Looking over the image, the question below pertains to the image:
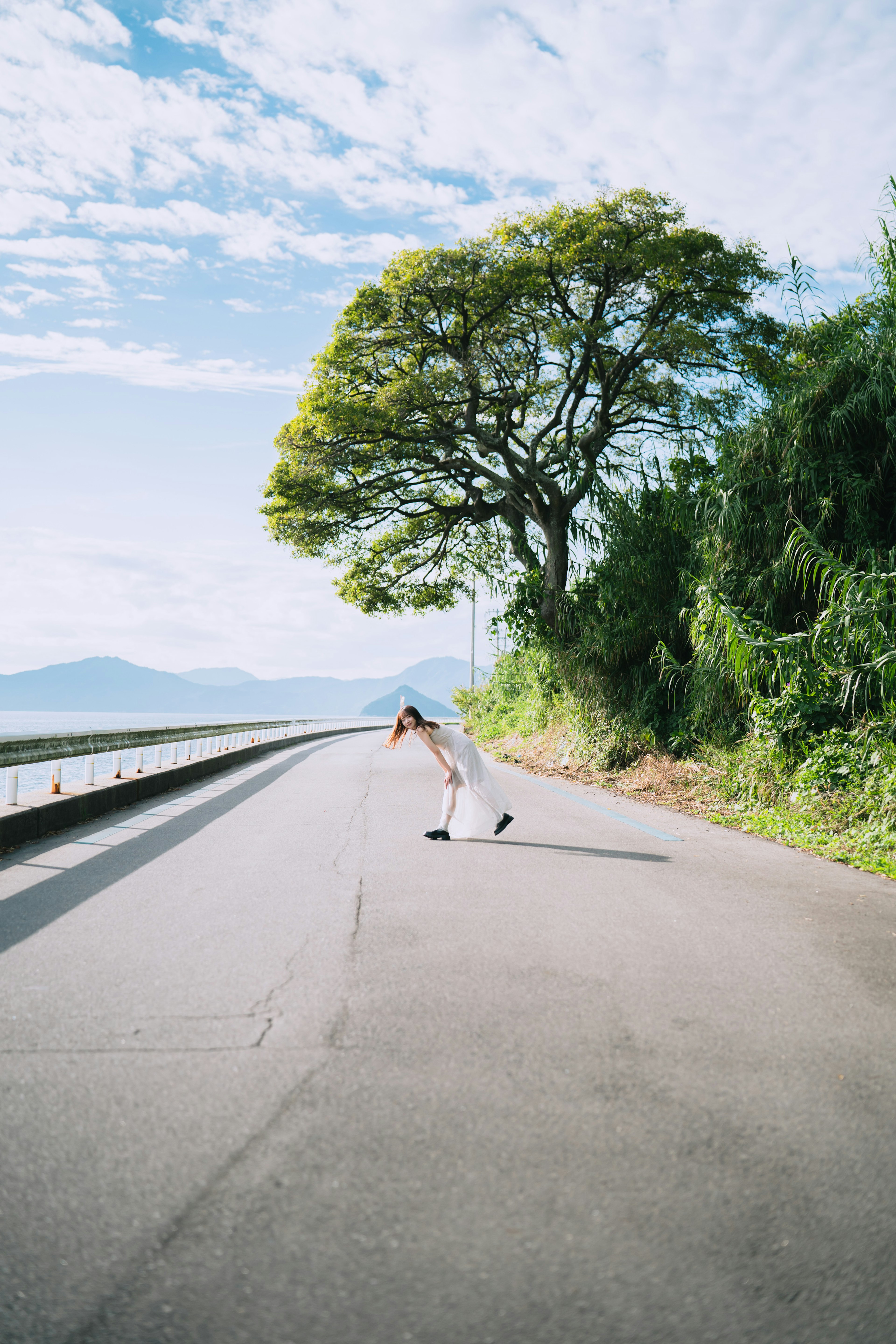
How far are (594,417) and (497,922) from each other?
18915 mm

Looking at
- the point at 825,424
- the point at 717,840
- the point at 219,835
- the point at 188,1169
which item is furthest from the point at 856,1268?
the point at 825,424

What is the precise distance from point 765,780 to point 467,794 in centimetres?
416

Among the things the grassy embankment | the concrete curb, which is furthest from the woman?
the concrete curb

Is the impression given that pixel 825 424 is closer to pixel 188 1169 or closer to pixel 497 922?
pixel 497 922

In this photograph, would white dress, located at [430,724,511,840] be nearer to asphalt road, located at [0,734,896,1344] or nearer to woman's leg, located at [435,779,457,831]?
woman's leg, located at [435,779,457,831]

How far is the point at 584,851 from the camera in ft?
27.6

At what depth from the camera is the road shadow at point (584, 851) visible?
801 cm

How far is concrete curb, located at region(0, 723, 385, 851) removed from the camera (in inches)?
343

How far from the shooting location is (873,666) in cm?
899

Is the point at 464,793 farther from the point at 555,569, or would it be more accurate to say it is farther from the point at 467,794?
the point at 555,569

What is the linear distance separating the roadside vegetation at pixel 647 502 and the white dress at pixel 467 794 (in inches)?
117

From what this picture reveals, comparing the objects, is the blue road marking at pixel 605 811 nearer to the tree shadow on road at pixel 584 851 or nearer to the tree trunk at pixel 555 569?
the tree shadow on road at pixel 584 851

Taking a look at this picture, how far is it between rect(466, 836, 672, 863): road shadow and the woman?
156 millimetres

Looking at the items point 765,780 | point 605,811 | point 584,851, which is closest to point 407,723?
point 584,851
